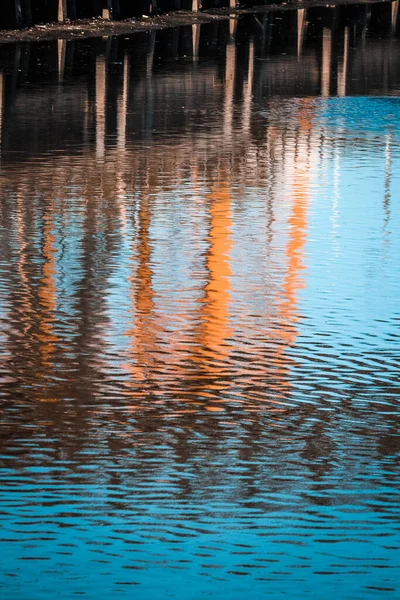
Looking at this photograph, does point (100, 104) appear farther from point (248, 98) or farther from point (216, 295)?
point (216, 295)

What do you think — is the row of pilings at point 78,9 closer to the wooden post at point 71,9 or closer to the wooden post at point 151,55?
the wooden post at point 71,9

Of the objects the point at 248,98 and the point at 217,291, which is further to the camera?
the point at 248,98

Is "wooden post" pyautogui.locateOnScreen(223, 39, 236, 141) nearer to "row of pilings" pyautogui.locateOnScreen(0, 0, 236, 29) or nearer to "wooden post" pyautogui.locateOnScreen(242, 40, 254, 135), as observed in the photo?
"wooden post" pyautogui.locateOnScreen(242, 40, 254, 135)

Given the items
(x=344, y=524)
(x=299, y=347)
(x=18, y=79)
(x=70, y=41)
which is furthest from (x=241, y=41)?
(x=344, y=524)

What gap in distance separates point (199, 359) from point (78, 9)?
1371 inches

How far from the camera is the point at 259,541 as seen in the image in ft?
17.8

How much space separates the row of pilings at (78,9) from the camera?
116ft

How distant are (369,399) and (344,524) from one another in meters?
1.70

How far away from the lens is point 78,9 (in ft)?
136

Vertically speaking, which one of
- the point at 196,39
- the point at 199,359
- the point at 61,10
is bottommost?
the point at 199,359

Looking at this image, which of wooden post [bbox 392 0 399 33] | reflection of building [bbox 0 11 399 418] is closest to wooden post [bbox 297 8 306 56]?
wooden post [bbox 392 0 399 33]

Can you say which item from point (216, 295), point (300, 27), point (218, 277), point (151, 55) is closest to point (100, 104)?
point (151, 55)

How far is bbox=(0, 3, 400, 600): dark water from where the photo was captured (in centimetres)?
A: 535

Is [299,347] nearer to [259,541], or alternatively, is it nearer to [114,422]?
[114,422]
